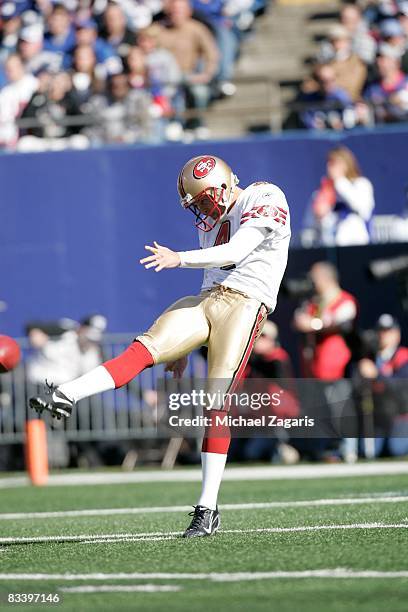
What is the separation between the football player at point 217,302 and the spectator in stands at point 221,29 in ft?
33.1

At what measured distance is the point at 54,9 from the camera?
17.8m

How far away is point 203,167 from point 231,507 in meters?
2.77

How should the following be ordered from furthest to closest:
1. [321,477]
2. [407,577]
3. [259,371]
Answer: [259,371]
[321,477]
[407,577]

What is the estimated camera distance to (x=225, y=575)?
15.8 ft

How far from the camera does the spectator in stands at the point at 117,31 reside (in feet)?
55.2

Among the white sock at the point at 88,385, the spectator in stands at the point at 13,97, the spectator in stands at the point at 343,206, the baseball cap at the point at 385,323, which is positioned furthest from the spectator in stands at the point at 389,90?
the white sock at the point at 88,385

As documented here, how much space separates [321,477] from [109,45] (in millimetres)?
7943

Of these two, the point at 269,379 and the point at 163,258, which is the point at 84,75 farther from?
the point at 163,258

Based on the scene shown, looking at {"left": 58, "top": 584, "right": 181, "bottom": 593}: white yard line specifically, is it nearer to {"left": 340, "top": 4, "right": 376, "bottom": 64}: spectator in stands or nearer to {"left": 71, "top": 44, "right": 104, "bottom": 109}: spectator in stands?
{"left": 71, "top": 44, "right": 104, "bottom": 109}: spectator in stands

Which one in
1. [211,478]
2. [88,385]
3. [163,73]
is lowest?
[211,478]

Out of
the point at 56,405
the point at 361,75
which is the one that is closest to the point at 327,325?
the point at 361,75

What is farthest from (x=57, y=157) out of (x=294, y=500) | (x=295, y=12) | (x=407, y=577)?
(x=407, y=577)

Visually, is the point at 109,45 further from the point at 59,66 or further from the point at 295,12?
the point at 295,12

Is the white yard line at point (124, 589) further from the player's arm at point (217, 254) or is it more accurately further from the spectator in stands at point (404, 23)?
the spectator in stands at point (404, 23)
